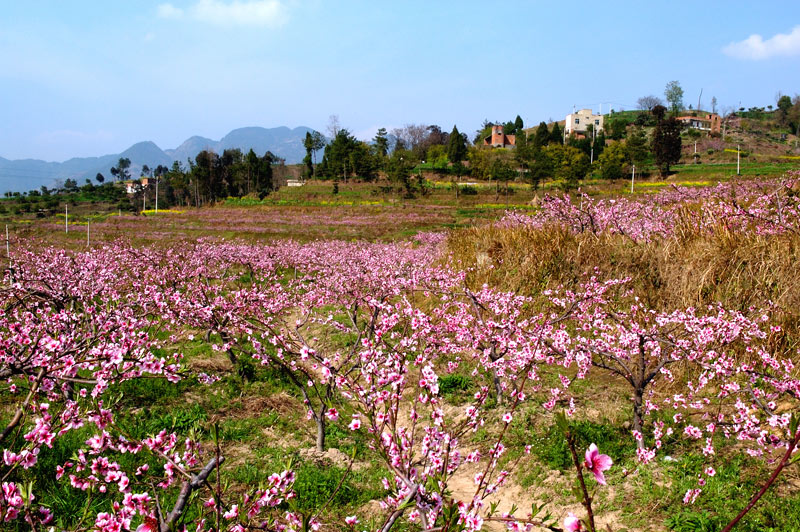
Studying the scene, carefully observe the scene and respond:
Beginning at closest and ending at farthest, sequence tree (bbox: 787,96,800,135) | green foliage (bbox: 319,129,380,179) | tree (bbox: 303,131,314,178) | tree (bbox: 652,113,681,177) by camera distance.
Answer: tree (bbox: 652,113,681,177), green foliage (bbox: 319,129,380,179), tree (bbox: 303,131,314,178), tree (bbox: 787,96,800,135)

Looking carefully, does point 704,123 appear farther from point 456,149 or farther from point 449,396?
point 449,396

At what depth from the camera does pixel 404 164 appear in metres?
62.2

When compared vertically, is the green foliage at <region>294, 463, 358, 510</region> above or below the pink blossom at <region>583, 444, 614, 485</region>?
below

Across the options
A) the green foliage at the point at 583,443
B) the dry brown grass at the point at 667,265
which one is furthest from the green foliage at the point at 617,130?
the green foliage at the point at 583,443

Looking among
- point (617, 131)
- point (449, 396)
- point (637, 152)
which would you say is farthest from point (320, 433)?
point (617, 131)

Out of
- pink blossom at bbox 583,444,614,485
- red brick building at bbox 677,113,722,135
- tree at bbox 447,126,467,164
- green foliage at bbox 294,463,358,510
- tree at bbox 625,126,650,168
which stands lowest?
green foliage at bbox 294,463,358,510

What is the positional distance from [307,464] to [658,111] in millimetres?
120313

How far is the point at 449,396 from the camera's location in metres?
6.93

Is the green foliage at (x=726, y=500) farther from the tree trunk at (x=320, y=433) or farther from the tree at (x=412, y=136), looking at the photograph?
the tree at (x=412, y=136)

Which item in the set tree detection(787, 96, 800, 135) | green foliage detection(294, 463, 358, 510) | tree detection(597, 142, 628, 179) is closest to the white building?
tree detection(787, 96, 800, 135)

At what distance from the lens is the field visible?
8.34 ft

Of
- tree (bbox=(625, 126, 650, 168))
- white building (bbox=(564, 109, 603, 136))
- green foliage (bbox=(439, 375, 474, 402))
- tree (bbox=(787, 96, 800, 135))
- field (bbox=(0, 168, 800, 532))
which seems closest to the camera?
field (bbox=(0, 168, 800, 532))

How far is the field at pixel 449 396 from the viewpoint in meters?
2.54

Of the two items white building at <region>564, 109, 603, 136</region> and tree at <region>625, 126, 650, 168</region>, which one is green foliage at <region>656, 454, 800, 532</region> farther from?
white building at <region>564, 109, 603, 136</region>
